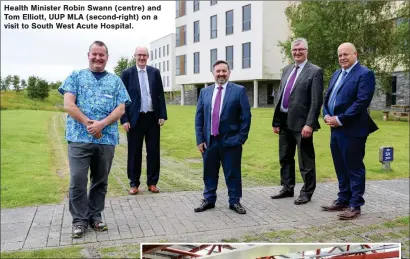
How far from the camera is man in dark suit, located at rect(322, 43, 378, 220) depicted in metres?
2.97

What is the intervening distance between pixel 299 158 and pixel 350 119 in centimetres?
79

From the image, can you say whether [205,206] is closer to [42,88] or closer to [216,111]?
[216,111]

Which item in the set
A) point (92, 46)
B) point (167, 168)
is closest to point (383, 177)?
point (167, 168)

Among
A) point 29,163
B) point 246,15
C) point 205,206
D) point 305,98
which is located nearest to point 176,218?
point 205,206

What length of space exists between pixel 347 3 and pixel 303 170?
4.82 feet

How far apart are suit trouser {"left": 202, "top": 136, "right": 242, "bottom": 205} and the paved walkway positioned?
0.40 feet

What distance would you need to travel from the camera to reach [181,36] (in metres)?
2.79

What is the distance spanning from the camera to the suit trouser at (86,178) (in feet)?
9.57

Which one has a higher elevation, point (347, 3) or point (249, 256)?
point (347, 3)

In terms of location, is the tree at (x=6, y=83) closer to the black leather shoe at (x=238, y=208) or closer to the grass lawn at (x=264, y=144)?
the grass lawn at (x=264, y=144)

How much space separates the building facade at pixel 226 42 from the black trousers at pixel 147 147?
0.76 meters

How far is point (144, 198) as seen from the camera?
3.71 m

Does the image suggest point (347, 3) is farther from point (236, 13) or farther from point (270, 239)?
point (270, 239)

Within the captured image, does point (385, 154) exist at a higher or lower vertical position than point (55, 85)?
lower
